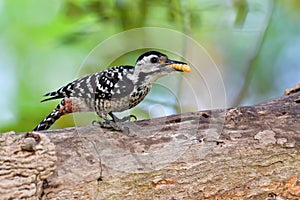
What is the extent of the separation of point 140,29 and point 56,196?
1129mm

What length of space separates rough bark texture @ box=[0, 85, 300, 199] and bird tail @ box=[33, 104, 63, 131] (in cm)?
53

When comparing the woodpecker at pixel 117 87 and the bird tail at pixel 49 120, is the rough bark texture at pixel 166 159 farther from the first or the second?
the bird tail at pixel 49 120

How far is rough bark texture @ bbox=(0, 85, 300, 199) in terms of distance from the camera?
2.25 meters

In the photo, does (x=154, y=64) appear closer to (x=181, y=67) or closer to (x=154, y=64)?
(x=154, y=64)

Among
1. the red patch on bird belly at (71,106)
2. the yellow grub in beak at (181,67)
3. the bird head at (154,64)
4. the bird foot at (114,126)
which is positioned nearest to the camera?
the bird foot at (114,126)

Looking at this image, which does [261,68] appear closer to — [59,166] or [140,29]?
[140,29]

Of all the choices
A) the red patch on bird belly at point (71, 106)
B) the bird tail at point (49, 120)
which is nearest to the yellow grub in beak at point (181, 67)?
the red patch on bird belly at point (71, 106)

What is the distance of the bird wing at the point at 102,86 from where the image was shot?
293 cm

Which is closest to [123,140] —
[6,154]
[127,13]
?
[6,154]

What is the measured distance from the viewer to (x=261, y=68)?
4.13 m

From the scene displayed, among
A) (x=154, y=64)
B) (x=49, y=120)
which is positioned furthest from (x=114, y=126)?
(x=49, y=120)

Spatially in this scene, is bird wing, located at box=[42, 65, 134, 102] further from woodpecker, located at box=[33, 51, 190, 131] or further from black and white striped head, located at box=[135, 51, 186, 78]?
black and white striped head, located at box=[135, 51, 186, 78]

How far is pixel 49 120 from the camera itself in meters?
3.11

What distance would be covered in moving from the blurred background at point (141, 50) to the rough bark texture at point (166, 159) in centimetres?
42
